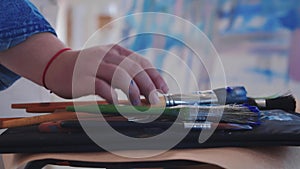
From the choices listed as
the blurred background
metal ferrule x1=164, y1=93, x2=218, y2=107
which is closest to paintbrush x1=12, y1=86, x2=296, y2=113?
metal ferrule x1=164, y1=93, x2=218, y2=107

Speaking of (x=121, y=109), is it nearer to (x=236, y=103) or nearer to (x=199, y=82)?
(x=236, y=103)

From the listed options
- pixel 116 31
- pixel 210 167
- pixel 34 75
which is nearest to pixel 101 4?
pixel 116 31

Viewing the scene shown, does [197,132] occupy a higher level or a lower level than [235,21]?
lower

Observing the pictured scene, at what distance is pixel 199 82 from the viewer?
2.03 ft

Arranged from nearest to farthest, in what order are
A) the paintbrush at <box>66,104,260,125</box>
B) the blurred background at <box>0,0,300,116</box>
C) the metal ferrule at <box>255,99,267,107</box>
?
the paintbrush at <box>66,104,260,125</box> < the metal ferrule at <box>255,99,267,107</box> < the blurred background at <box>0,0,300,116</box>

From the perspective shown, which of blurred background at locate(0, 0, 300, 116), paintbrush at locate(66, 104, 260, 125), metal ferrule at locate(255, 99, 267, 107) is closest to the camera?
paintbrush at locate(66, 104, 260, 125)

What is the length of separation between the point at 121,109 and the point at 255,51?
683 mm

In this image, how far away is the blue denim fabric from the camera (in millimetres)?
302

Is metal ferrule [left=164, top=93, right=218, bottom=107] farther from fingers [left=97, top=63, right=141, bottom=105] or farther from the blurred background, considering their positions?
the blurred background

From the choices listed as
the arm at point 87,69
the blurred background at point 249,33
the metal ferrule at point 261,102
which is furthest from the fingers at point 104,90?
the blurred background at point 249,33

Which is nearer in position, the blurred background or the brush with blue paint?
the brush with blue paint

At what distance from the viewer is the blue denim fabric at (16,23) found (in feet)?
0.99

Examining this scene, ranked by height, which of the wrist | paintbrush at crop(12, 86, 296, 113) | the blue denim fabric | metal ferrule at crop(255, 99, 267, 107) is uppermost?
the blue denim fabric

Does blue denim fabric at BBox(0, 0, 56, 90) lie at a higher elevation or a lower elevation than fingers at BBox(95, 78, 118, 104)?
higher
